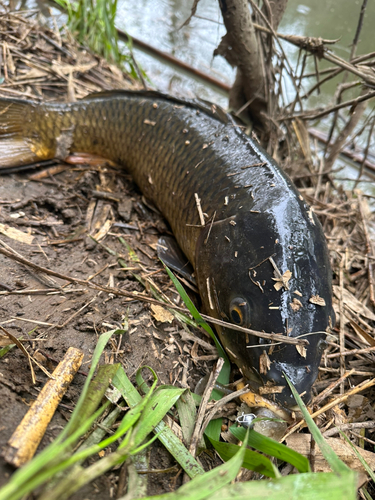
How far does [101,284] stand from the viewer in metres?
2.68

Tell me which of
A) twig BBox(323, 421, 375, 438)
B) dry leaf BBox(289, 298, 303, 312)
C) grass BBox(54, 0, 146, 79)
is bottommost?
twig BBox(323, 421, 375, 438)

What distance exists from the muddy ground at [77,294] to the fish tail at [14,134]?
206 millimetres

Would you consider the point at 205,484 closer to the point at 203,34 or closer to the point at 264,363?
the point at 264,363

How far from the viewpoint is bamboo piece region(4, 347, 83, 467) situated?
143 cm

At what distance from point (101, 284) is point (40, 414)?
44.7 inches

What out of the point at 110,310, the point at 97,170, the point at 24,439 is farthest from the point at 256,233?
the point at 97,170

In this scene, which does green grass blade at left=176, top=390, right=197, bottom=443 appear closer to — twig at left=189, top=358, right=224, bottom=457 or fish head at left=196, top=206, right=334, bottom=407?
twig at left=189, top=358, right=224, bottom=457

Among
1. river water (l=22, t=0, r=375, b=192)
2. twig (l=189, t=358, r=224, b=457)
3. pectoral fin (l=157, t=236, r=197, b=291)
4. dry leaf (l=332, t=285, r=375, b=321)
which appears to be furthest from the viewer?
river water (l=22, t=0, r=375, b=192)

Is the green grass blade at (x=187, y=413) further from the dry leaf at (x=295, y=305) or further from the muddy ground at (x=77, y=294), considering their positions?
the dry leaf at (x=295, y=305)

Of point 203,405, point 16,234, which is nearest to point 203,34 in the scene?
point 16,234

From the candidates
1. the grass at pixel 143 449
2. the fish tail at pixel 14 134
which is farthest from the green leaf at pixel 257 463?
the fish tail at pixel 14 134

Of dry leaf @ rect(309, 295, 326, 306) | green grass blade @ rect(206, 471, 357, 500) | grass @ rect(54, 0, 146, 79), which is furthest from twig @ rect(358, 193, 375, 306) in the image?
grass @ rect(54, 0, 146, 79)

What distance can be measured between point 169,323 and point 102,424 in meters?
0.90

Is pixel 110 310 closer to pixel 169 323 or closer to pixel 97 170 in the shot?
pixel 169 323
